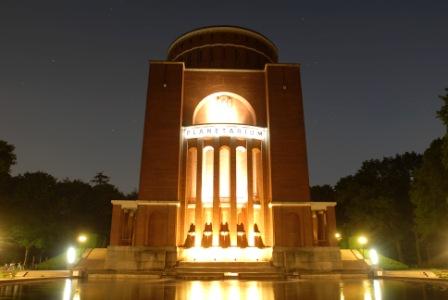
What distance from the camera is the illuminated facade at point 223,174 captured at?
27812 millimetres

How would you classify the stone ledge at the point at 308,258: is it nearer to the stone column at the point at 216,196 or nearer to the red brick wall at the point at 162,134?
the stone column at the point at 216,196

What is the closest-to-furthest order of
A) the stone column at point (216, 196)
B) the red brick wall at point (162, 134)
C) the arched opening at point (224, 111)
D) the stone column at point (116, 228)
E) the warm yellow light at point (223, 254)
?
1. the stone column at point (116, 228)
2. the warm yellow light at point (223, 254)
3. the stone column at point (216, 196)
4. the red brick wall at point (162, 134)
5. the arched opening at point (224, 111)

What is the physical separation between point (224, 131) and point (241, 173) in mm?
4639

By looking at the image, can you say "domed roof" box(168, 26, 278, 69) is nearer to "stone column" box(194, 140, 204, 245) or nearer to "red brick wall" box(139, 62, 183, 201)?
"red brick wall" box(139, 62, 183, 201)

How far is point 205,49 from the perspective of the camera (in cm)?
3838

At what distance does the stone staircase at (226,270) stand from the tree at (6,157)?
1589cm

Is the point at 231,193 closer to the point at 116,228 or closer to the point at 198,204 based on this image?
the point at 198,204

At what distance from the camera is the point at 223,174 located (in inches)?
1284

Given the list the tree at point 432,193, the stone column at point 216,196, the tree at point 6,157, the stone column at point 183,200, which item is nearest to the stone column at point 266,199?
the stone column at point 216,196

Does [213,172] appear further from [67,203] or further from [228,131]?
[67,203]

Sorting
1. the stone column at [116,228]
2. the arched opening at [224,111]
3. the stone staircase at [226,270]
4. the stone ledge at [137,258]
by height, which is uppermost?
the arched opening at [224,111]

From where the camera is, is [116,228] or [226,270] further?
[116,228]

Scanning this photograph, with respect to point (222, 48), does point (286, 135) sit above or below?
below

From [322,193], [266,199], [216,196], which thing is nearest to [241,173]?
Result: [266,199]
